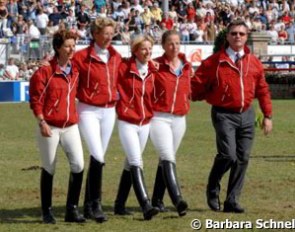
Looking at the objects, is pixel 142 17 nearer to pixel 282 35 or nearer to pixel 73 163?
pixel 282 35

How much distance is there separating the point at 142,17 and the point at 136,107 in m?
29.5

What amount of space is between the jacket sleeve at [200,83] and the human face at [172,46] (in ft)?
1.66

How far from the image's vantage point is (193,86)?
1151 centimetres

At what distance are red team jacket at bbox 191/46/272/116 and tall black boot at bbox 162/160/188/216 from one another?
3.01 feet

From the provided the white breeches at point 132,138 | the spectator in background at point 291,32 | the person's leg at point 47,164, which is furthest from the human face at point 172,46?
the spectator in background at point 291,32

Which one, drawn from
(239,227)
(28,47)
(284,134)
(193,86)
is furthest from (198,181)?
(28,47)

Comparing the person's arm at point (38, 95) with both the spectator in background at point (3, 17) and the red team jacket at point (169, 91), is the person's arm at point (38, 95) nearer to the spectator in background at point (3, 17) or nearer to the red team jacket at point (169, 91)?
the red team jacket at point (169, 91)

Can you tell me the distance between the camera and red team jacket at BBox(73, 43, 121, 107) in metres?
10.8

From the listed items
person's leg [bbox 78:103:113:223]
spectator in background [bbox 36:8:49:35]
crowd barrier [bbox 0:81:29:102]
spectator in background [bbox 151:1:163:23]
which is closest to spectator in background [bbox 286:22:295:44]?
spectator in background [bbox 151:1:163:23]

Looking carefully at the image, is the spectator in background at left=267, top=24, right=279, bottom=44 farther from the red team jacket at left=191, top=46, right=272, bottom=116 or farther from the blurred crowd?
the red team jacket at left=191, top=46, right=272, bottom=116

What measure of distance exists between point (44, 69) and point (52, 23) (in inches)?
1079

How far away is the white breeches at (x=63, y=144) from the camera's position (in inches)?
419

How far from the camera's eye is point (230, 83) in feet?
37.3

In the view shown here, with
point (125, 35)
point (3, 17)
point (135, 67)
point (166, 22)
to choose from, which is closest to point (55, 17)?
point (3, 17)
